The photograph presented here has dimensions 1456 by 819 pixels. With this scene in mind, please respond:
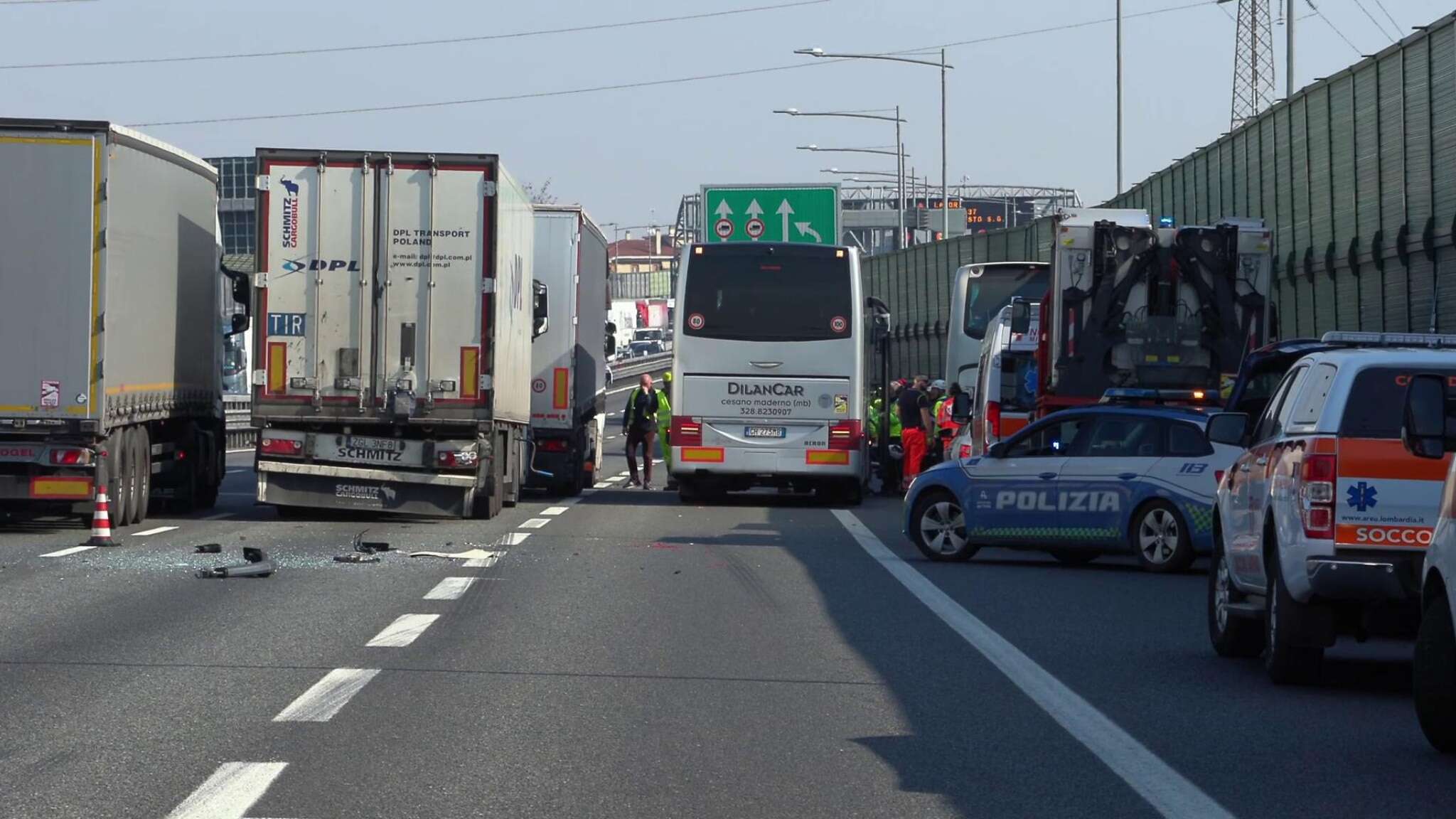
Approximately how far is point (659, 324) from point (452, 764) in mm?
153514

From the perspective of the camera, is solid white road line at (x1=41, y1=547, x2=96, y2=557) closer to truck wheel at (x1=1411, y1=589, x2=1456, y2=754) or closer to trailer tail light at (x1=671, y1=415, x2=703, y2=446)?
trailer tail light at (x1=671, y1=415, x2=703, y2=446)

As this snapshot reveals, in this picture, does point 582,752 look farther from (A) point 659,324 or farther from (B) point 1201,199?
(A) point 659,324

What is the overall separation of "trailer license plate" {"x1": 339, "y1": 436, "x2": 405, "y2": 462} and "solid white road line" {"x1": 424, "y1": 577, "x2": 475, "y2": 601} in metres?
6.40

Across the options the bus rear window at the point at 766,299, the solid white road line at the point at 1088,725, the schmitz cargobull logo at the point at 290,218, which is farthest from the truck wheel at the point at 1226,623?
the bus rear window at the point at 766,299

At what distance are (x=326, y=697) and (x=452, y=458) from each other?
12446mm

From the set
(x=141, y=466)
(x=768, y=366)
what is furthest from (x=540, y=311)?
(x=141, y=466)

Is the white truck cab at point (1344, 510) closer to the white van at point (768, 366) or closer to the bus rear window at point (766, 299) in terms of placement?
the white van at point (768, 366)

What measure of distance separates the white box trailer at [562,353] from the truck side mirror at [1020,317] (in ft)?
22.0

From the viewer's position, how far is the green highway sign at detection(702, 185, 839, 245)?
39562 millimetres

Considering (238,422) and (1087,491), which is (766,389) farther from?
(238,422)

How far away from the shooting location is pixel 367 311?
21188 millimetres

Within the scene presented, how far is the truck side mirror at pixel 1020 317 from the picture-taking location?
23.5 metres

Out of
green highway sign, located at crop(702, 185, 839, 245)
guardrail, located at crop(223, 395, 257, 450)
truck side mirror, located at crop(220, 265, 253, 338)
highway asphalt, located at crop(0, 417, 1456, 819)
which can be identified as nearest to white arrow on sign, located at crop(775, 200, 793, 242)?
green highway sign, located at crop(702, 185, 839, 245)

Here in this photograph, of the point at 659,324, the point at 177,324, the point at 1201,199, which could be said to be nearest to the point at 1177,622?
the point at 177,324
